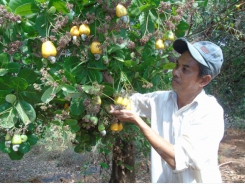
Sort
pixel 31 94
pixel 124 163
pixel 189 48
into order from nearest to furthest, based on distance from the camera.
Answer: pixel 31 94, pixel 189 48, pixel 124 163

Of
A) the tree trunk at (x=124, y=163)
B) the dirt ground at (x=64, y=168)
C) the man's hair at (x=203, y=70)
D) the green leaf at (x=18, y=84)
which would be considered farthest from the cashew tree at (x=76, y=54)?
the dirt ground at (x=64, y=168)

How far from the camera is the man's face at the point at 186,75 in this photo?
151 cm

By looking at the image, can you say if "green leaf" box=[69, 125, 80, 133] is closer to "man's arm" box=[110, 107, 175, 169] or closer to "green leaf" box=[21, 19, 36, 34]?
"man's arm" box=[110, 107, 175, 169]

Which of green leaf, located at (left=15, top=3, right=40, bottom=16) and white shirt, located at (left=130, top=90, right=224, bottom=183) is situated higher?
green leaf, located at (left=15, top=3, right=40, bottom=16)

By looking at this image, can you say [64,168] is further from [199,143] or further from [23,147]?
[199,143]

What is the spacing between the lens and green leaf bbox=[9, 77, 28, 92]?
1261 mm

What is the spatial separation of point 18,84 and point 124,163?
2.35 m

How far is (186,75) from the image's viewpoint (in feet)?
4.96

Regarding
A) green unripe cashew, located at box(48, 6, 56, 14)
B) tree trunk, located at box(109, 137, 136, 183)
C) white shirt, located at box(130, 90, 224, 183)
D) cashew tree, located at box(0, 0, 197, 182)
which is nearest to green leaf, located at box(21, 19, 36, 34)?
cashew tree, located at box(0, 0, 197, 182)

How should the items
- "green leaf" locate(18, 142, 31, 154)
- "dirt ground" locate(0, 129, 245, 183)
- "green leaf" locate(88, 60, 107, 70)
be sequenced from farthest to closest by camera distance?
"dirt ground" locate(0, 129, 245, 183)
"green leaf" locate(18, 142, 31, 154)
"green leaf" locate(88, 60, 107, 70)

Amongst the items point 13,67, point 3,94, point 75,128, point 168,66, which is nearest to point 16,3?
point 13,67

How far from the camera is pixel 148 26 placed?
1392 millimetres

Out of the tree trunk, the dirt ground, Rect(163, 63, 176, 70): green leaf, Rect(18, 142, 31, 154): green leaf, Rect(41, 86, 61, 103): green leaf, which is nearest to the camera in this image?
Rect(41, 86, 61, 103): green leaf

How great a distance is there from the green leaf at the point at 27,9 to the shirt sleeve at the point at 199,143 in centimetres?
83
